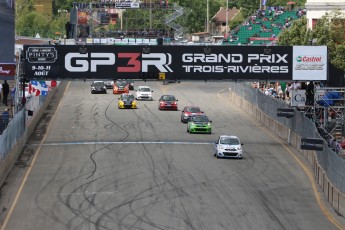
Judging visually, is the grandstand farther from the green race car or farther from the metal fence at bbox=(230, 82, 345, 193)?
the green race car

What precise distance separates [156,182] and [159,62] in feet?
40.7

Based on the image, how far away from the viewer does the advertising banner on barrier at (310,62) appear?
5384cm

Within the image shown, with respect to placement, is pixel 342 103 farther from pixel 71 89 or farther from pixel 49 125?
pixel 71 89

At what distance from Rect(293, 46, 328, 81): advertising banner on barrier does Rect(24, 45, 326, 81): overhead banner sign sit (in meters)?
0.37

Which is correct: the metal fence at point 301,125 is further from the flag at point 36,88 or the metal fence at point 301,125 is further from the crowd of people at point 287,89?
the flag at point 36,88

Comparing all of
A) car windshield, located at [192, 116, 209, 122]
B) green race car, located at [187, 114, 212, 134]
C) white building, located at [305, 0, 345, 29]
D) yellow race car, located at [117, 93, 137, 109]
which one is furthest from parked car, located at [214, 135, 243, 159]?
white building, located at [305, 0, 345, 29]

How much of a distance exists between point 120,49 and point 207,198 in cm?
1657

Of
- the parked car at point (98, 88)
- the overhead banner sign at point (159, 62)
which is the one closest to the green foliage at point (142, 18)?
the parked car at point (98, 88)

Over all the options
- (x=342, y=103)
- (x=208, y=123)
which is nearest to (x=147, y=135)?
(x=208, y=123)

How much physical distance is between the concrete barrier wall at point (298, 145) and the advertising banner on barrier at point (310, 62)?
12.0 feet

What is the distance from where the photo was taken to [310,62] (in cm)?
5397

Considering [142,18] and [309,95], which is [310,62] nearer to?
[309,95]

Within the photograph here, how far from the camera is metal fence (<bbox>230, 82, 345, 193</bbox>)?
36888 mm

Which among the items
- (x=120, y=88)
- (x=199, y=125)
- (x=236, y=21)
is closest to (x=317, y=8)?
(x=120, y=88)
